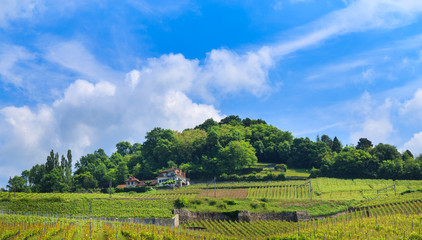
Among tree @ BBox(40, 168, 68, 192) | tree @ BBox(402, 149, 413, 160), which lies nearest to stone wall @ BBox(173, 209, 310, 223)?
tree @ BBox(40, 168, 68, 192)

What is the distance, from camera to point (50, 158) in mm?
89188

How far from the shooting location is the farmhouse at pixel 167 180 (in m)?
84.7

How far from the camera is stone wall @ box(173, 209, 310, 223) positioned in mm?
48375

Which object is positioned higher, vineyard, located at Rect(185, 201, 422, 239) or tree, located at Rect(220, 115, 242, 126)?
tree, located at Rect(220, 115, 242, 126)

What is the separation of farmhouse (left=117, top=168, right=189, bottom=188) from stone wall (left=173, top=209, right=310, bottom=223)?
33.7 m

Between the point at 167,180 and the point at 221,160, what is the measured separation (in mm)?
14231

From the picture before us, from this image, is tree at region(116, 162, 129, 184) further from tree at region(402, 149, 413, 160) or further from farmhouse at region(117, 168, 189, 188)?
tree at region(402, 149, 413, 160)

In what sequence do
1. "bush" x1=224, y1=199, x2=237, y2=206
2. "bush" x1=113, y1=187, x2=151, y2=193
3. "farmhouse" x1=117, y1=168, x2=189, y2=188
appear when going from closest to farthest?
"bush" x1=224, y1=199, x2=237, y2=206 → "bush" x1=113, y1=187, x2=151, y2=193 → "farmhouse" x1=117, y1=168, x2=189, y2=188

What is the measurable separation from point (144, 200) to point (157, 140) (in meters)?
52.2

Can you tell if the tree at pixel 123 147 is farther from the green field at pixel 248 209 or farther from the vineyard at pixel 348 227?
the vineyard at pixel 348 227

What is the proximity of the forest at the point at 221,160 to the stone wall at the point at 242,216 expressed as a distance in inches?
1231

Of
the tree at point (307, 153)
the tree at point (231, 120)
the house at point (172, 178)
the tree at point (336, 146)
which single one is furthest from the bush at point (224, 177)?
the tree at point (231, 120)

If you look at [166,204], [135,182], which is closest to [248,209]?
[166,204]

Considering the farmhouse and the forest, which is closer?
the forest
